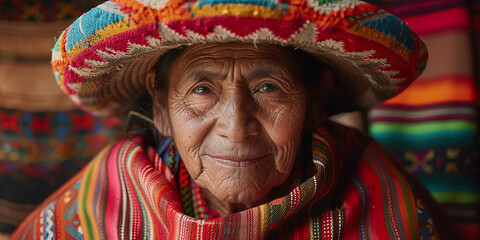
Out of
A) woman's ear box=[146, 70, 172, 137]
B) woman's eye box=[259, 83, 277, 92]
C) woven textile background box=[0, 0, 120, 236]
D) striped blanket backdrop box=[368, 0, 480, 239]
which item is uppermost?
woven textile background box=[0, 0, 120, 236]

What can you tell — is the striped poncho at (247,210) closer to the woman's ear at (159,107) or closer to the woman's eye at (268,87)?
the woman's ear at (159,107)

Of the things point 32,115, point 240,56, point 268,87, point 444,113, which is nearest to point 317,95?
point 268,87

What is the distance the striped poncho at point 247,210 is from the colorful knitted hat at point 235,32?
311 mm

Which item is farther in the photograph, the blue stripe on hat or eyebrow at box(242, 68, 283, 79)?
eyebrow at box(242, 68, 283, 79)

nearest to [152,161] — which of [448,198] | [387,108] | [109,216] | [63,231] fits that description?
[109,216]

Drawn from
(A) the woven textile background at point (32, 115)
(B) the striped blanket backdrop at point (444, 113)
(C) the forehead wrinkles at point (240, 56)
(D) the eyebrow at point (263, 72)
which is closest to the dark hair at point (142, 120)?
(C) the forehead wrinkles at point (240, 56)

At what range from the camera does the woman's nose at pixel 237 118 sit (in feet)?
4.38

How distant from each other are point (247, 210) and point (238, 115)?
0.84ft

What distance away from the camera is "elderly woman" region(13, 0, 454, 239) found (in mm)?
1115

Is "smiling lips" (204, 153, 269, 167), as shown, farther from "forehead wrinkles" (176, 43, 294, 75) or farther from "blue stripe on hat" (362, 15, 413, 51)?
"blue stripe on hat" (362, 15, 413, 51)

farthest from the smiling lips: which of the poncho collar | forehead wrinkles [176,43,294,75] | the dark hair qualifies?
the dark hair

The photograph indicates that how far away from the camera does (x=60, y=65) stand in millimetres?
1366

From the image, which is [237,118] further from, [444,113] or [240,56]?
[444,113]

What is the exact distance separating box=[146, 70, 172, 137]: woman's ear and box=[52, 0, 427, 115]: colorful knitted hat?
12cm
